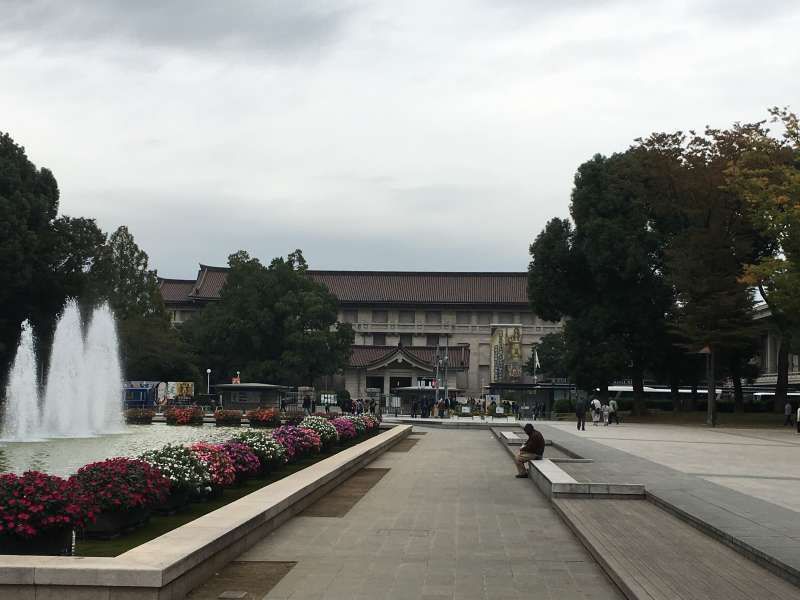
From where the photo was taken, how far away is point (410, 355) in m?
91.1

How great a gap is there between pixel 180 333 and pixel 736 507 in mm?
77111

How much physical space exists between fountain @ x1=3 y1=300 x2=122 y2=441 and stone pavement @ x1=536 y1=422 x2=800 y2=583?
17.8m

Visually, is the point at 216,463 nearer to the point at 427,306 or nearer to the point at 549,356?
the point at 549,356

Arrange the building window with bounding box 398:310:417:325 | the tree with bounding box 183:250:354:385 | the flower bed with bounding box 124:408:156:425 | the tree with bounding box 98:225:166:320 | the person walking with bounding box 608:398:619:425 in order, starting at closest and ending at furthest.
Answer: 1. the flower bed with bounding box 124:408:156:425
2. the person walking with bounding box 608:398:619:425
3. the tree with bounding box 183:250:354:385
4. the tree with bounding box 98:225:166:320
5. the building window with bounding box 398:310:417:325

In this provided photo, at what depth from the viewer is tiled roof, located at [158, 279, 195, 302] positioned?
11019 centimetres

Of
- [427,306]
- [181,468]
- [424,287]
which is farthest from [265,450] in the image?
[424,287]

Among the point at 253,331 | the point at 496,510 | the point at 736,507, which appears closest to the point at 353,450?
the point at 496,510

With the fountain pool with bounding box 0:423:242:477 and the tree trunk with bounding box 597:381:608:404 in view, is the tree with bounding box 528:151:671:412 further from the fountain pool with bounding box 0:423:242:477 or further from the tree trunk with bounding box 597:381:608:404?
the fountain pool with bounding box 0:423:242:477

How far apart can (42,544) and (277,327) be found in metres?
68.2

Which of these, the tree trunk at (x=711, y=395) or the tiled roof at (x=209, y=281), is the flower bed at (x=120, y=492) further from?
the tiled roof at (x=209, y=281)

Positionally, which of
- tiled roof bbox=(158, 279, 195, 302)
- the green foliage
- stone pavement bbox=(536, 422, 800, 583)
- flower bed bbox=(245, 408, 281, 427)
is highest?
tiled roof bbox=(158, 279, 195, 302)

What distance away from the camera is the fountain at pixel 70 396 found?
114 feet

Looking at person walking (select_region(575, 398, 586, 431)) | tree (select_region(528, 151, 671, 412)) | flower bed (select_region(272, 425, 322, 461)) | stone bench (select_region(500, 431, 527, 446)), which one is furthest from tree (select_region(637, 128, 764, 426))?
flower bed (select_region(272, 425, 322, 461))

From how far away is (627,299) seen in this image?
5453cm
